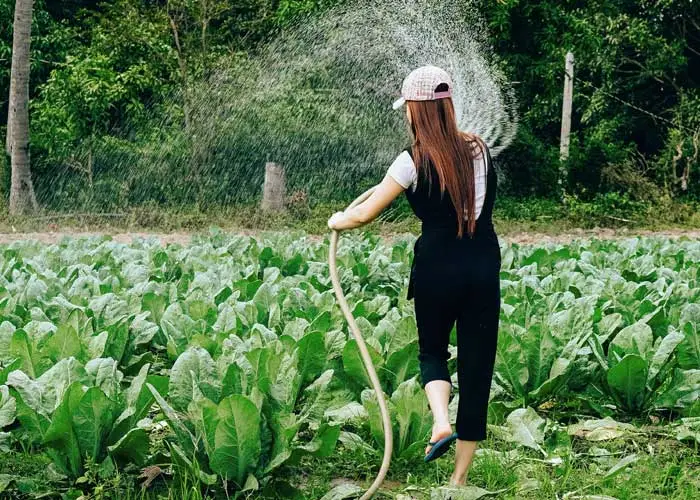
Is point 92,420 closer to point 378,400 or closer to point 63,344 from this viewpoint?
point 63,344

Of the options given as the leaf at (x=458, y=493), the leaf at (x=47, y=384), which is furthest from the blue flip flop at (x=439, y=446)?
the leaf at (x=47, y=384)

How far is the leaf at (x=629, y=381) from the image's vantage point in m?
4.37

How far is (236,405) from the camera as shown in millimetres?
3377

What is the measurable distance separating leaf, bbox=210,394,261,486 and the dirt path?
888 cm

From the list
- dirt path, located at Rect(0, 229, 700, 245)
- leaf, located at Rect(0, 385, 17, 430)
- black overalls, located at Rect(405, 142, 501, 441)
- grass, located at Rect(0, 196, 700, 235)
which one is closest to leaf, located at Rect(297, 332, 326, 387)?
black overalls, located at Rect(405, 142, 501, 441)

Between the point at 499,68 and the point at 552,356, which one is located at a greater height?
the point at 499,68

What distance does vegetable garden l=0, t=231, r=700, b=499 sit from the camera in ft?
11.6

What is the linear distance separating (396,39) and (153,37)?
177 inches

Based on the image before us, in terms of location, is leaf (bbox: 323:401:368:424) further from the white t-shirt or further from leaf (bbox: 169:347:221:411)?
the white t-shirt

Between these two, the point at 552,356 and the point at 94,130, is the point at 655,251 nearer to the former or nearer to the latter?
the point at 552,356

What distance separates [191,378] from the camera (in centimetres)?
379

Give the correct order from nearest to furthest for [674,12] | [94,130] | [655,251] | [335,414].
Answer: [335,414], [655,251], [94,130], [674,12]

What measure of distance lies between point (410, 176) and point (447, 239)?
261mm

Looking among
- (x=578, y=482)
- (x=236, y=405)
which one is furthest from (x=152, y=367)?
(x=578, y=482)
